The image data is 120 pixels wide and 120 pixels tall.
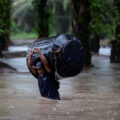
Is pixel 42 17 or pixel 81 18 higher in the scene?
pixel 81 18

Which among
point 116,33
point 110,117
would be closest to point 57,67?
point 110,117

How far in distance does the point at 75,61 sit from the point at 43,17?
12.2m

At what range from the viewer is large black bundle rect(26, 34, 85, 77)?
662 centimetres

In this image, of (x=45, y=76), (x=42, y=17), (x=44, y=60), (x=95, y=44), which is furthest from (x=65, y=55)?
(x=95, y=44)

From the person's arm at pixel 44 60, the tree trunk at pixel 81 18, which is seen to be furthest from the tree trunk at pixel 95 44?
the person's arm at pixel 44 60

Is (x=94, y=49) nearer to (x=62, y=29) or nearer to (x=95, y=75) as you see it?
(x=95, y=75)

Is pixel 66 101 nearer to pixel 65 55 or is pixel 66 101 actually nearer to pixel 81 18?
pixel 65 55

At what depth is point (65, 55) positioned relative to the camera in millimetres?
6594

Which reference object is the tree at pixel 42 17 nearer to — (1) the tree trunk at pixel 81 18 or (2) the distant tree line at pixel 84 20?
(2) the distant tree line at pixel 84 20

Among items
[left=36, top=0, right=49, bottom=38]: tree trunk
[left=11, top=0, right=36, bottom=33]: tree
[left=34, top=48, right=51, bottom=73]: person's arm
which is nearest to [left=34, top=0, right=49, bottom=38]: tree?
[left=36, top=0, right=49, bottom=38]: tree trunk

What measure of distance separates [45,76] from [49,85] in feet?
0.59

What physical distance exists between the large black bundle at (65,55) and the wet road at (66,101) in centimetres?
59

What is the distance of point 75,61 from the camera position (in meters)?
6.69

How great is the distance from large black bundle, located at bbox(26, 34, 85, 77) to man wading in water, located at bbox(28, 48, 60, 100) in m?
0.18
